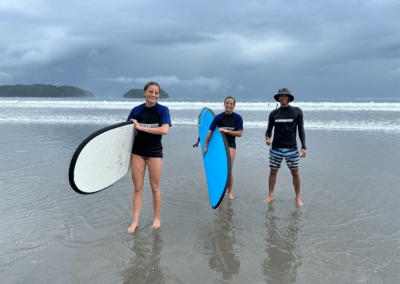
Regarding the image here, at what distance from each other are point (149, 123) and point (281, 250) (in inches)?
87.3

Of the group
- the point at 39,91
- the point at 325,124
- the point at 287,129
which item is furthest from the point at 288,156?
the point at 39,91

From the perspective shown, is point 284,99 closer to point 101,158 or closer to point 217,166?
point 217,166

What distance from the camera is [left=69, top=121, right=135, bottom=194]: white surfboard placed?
2875mm

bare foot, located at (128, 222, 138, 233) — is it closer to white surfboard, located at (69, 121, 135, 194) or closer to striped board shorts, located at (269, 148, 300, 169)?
white surfboard, located at (69, 121, 135, 194)

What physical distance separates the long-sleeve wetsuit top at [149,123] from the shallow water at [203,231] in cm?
107

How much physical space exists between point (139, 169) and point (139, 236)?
2.78 feet

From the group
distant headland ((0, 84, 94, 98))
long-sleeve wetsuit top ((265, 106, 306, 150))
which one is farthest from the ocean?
distant headland ((0, 84, 94, 98))

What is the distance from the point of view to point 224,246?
296cm

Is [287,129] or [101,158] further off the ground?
[287,129]

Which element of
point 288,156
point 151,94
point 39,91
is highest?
point 39,91

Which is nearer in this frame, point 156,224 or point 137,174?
point 137,174

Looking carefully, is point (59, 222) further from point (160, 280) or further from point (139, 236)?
point (160, 280)

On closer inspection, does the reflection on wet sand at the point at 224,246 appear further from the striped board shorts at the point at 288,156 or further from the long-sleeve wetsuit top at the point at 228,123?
the long-sleeve wetsuit top at the point at 228,123

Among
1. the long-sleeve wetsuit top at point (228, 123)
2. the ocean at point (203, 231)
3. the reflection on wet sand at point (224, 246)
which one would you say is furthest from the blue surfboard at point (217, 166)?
the ocean at point (203, 231)
